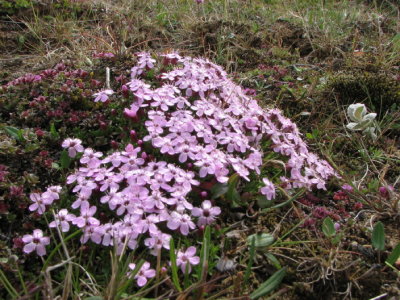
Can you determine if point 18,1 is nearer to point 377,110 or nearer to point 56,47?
point 56,47

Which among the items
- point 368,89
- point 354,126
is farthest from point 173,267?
point 368,89

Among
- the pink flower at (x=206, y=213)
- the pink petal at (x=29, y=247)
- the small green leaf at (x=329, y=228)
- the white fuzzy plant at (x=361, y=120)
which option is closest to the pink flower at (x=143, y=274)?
the pink flower at (x=206, y=213)

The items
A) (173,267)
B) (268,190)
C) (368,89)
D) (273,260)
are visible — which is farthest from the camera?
(368,89)

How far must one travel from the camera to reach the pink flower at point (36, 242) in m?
1.83

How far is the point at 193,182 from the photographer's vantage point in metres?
2.11

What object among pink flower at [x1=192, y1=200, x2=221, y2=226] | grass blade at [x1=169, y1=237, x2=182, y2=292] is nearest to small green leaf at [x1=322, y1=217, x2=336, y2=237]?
pink flower at [x1=192, y1=200, x2=221, y2=226]

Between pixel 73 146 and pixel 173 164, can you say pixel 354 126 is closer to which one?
pixel 173 164

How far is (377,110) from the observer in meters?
3.50

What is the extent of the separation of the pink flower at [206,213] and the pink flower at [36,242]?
0.75m

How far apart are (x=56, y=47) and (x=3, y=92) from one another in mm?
1630

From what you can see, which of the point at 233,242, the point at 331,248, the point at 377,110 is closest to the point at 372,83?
the point at 377,110

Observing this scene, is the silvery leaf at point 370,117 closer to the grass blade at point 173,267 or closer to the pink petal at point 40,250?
the grass blade at point 173,267

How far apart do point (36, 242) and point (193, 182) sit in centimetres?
84

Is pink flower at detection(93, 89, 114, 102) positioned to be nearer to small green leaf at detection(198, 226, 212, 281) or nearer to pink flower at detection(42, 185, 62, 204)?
pink flower at detection(42, 185, 62, 204)
